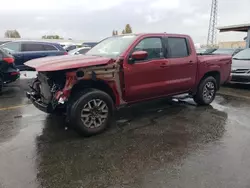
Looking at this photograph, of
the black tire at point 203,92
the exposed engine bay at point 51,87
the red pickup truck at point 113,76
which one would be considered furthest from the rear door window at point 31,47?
the black tire at point 203,92

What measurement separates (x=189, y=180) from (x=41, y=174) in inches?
72.8

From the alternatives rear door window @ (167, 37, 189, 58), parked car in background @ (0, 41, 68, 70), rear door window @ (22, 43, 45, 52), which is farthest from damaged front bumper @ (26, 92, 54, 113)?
rear door window @ (22, 43, 45, 52)

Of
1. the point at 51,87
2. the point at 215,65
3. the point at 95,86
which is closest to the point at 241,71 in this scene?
the point at 215,65

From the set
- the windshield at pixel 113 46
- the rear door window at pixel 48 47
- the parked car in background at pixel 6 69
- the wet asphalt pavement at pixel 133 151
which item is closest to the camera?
the wet asphalt pavement at pixel 133 151

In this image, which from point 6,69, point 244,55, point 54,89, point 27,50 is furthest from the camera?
point 27,50

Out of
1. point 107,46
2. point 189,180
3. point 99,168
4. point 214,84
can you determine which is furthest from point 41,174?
point 214,84

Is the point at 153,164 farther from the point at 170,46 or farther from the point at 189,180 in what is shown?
the point at 170,46

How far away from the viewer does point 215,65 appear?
20.9 ft

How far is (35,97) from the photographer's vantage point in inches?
191

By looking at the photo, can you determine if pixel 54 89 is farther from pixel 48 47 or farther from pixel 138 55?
pixel 48 47

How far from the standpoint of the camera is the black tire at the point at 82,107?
13.2 ft

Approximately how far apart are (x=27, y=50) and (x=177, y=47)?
7.53 meters

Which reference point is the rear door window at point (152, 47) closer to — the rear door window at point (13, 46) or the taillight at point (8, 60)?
the taillight at point (8, 60)

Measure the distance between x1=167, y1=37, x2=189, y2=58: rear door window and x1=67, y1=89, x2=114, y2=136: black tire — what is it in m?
1.93
